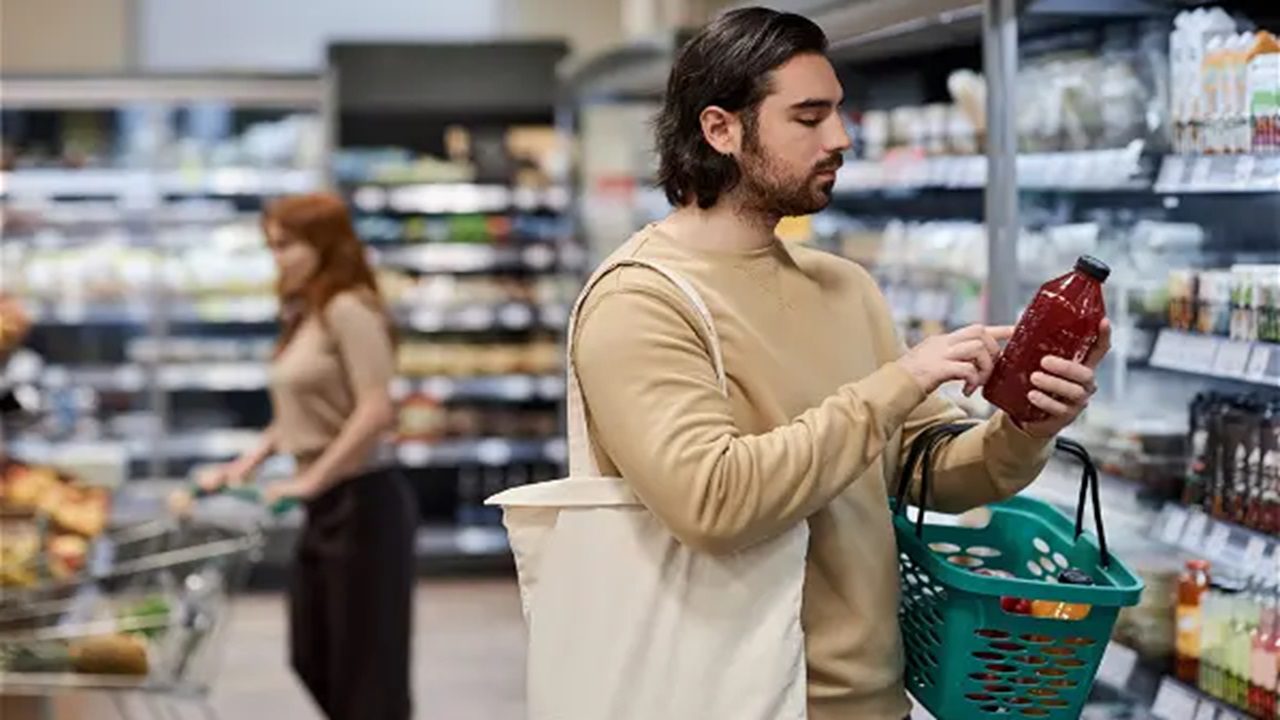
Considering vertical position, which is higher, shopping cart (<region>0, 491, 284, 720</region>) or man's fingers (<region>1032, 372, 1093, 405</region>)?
man's fingers (<region>1032, 372, 1093, 405</region>)

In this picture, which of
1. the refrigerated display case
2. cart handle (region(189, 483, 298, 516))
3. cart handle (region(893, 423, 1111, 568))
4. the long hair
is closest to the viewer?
cart handle (region(893, 423, 1111, 568))

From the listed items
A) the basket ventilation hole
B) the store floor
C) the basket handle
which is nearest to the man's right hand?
the basket handle

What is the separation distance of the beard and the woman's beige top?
10.4 ft

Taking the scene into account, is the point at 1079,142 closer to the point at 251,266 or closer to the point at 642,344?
the point at 642,344

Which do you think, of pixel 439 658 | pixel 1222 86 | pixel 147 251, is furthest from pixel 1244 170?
pixel 147 251

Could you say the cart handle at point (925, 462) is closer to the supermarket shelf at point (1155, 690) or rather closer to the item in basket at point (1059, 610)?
the item in basket at point (1059, 610)

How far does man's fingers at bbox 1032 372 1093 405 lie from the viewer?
2553mm

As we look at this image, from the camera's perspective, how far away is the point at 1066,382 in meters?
2.56

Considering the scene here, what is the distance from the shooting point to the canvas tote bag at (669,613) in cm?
260

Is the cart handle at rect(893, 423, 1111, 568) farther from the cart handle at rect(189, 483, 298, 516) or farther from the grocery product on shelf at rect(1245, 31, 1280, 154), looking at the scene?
the cart handle at rect(189, 483, 298, 516)

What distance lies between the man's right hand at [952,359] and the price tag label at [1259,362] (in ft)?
3.73

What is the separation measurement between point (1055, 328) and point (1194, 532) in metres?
1.39

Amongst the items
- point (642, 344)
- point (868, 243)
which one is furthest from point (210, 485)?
point (642, 344)

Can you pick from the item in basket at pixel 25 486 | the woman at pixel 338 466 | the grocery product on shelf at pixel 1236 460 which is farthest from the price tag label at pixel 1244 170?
the item in basket at pixel 25 486
